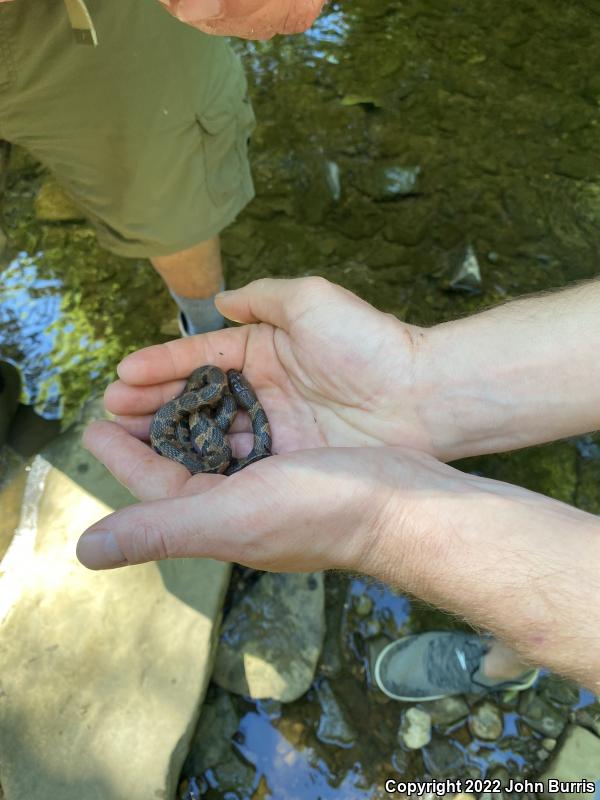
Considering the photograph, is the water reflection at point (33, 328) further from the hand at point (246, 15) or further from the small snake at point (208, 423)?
the hand at point (246, 15)

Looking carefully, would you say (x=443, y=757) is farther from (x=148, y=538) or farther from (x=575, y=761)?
(x=148, y=538)

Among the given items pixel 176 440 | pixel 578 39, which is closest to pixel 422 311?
pixel 176 440

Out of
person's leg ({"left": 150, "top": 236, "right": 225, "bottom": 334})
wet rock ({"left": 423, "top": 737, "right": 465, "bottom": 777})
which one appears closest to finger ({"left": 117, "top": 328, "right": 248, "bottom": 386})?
person's leg ({"left": 150, "top": 236, "right": 225, "bottom": 334})

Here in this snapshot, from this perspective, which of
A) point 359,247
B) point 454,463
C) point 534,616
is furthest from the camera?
point 359,247

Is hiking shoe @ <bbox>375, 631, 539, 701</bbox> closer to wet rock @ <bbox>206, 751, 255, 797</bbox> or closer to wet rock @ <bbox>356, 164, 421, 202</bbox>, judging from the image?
wet rock @ <bbox>206, 751, 255, 797</bbox>

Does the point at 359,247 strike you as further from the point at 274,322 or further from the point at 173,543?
the point at 173,543

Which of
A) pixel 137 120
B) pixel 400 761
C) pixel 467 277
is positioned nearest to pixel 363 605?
pixel 400 761
